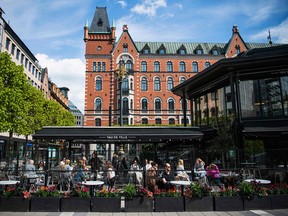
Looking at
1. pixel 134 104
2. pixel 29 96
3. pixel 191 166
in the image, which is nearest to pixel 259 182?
pixel 191 166

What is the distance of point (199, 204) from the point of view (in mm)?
8156

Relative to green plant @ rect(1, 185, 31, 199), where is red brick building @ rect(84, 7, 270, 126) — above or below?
above

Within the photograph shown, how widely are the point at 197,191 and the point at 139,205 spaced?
6.56 feet

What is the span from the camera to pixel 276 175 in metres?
10.3

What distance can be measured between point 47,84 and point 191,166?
166 ft

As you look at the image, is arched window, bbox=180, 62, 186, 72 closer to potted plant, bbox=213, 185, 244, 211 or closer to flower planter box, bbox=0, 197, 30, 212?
potted plant, bbox=213, 185, 244, 211

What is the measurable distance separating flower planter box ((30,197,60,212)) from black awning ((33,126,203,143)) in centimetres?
598

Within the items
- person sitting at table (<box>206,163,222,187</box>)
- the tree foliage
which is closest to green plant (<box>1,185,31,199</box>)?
person sitting at table (<box>206,163,222,187</box>)

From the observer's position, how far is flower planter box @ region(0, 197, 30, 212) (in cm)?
793

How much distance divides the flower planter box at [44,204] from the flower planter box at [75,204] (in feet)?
0.65

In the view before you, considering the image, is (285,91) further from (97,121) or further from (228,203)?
(97,121)

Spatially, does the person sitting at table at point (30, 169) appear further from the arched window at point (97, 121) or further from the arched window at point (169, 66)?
the arched window at point (169, 66)

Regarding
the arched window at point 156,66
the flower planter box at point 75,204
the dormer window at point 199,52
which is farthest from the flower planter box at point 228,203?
the dormer window at point 199,52

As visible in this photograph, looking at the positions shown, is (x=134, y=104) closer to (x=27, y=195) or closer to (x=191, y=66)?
(x=191, y=66)
